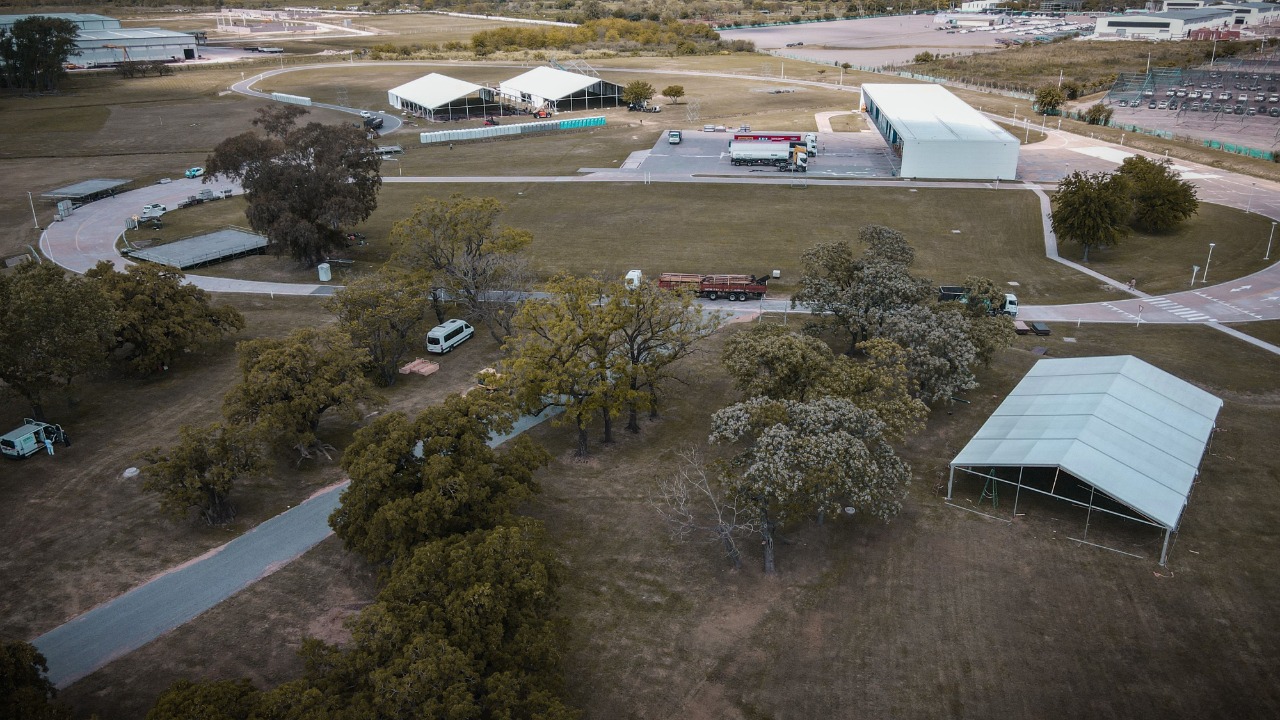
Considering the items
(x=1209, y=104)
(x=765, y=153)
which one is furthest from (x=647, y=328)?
(x=1209, y=104)

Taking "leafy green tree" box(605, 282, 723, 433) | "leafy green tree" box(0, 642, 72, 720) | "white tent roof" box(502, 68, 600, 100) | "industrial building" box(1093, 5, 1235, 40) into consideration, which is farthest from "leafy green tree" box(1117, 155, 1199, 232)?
"industrial building" box(1093, 5, 1235, 40)

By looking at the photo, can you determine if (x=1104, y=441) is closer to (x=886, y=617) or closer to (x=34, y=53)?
(x=886, y=617)

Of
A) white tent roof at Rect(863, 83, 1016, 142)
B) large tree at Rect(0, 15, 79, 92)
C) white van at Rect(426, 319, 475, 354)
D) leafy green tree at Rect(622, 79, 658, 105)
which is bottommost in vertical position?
white van at Rect(426, 319, 475, 354)

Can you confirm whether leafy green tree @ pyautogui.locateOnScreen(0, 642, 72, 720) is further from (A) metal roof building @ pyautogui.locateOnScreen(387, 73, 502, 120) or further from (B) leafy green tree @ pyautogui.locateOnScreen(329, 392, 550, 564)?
(A) metal roof building @ pyautogui.locateOnScreen(387, 73, 502, 120)

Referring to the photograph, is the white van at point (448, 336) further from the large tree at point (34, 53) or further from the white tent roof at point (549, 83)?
the large tree at point (34, 53)

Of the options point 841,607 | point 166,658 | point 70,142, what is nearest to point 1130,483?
point 841,607

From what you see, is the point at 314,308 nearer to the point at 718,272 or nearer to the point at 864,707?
the point at 718,272

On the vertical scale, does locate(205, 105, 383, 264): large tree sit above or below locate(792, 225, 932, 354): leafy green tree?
above
